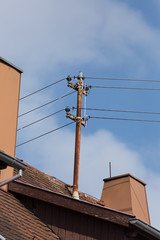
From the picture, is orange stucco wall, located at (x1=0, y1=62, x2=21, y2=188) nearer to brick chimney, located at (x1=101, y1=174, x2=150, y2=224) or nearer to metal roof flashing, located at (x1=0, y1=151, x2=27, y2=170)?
metal roof flashing, located at (x1=0, y1=151, x2=27, y2=170)

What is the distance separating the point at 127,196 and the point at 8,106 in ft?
21.7

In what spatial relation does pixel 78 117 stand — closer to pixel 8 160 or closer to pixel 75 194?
pixel 75 194

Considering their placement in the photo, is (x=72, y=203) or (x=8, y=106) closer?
(x=72, y=203)

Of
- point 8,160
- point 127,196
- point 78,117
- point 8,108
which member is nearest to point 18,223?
point 8,160

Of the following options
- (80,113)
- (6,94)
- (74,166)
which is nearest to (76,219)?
(6,94)

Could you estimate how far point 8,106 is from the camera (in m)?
11.6

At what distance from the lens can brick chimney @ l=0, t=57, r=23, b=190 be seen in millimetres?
11328

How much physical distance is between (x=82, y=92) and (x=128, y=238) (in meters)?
9.09

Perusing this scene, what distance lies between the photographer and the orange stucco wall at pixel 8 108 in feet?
37.1

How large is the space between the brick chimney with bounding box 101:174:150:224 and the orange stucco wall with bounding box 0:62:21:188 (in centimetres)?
609

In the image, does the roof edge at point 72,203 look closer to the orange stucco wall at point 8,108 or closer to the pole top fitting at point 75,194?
the orange stucco wall at point 8,108

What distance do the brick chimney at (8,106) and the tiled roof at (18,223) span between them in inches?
25.2

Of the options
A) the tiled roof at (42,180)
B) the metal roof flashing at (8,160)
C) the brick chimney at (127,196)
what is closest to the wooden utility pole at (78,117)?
the brick chimney at (127,196)

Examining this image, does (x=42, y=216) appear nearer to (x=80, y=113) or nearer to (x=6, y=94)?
(x=6, y=94)
